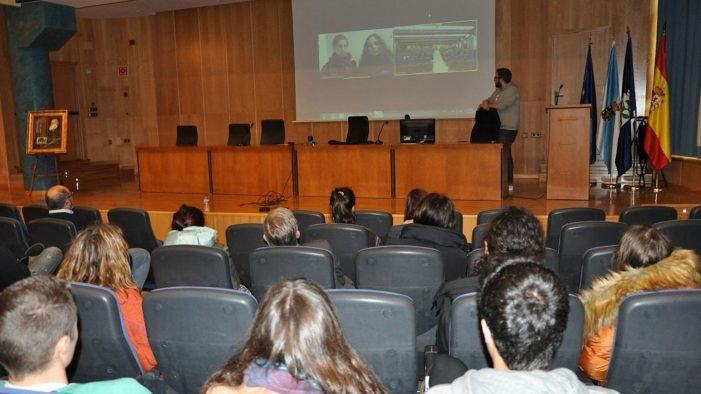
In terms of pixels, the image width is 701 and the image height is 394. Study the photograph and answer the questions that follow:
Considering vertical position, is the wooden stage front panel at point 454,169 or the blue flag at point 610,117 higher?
the blue flag at point 610,117

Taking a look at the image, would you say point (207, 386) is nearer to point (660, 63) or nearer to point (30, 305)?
point (30, 305)

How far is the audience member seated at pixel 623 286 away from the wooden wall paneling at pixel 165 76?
1140 centimetres

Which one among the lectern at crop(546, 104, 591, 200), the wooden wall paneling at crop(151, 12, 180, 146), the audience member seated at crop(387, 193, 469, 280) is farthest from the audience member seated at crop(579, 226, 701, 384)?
the wooden wall paneling at crop(151, 12, 180, 146)

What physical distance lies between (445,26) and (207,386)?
914 centimetres

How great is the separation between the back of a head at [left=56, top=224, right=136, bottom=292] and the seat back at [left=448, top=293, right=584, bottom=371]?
1.45 meters

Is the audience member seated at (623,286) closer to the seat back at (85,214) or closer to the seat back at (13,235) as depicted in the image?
the seat back at (13,235)

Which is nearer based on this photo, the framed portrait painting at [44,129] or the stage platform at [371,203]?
the stage platform at [371,203]

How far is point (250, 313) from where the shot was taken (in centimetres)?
193

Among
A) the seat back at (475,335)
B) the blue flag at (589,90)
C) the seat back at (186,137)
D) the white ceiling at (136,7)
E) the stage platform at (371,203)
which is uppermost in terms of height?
the white ceiling at (136,7)

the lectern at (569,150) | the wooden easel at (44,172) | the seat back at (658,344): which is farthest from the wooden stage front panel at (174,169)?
the seat back at (658,344)

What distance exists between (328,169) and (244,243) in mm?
3822

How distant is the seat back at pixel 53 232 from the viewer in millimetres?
4059

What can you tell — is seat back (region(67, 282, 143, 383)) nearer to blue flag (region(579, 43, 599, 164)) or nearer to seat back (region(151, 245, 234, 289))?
seat back (region(151, 245, 234, 289))

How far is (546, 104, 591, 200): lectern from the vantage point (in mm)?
6438
